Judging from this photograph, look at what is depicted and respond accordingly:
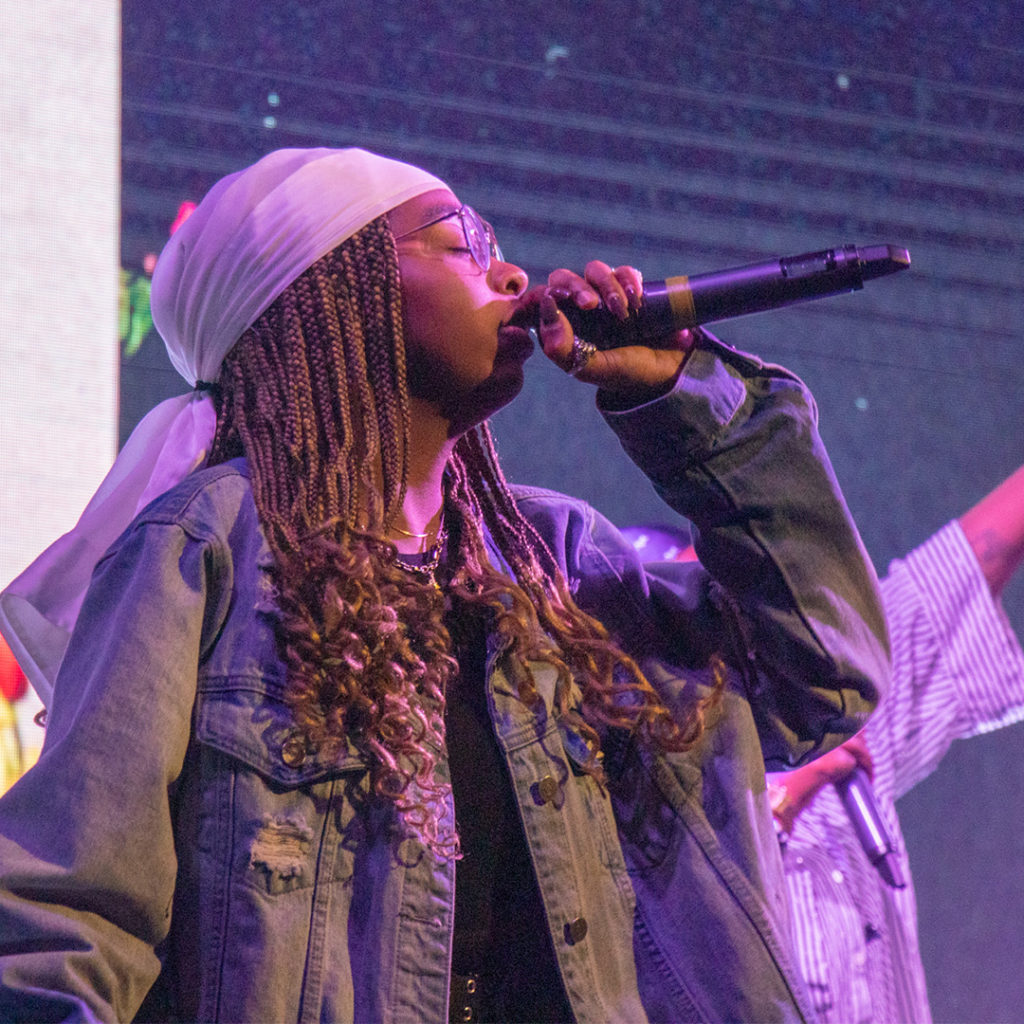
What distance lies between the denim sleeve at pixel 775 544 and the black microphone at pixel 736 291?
58mm

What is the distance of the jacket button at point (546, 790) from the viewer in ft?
3.11

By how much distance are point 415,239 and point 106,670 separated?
46cm

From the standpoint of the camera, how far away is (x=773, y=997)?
3.02ft

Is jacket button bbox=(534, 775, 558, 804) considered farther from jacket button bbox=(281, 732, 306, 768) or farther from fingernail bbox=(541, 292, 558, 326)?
fingernail bbox=(541, 292, 558, 326)

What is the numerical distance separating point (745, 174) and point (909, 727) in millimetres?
1713

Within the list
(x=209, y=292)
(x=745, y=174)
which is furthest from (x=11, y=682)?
(x=745, y=174)

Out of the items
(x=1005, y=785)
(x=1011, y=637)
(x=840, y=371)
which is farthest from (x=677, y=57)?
(x=1005, y=785)

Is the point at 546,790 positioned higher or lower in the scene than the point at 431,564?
lower

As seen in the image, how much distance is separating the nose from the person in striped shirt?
1.13 metres

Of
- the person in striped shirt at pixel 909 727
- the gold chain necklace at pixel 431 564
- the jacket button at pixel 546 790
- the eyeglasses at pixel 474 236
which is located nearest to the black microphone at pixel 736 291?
the eyeglasses at pixel 474 236

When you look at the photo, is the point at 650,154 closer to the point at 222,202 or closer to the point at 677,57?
the point at 677,57

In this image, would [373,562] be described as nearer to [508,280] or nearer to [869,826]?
[508,280]

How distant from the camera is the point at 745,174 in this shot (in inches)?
132

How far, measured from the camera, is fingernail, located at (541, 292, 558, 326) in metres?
0.98
